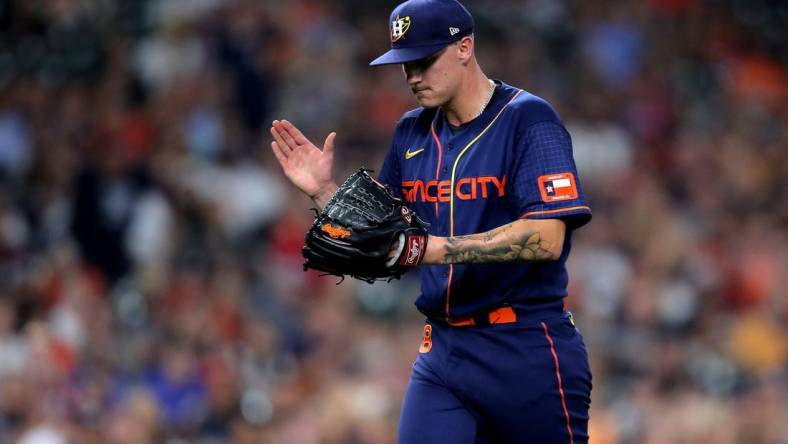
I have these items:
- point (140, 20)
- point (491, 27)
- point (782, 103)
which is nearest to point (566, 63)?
point (491, 27)

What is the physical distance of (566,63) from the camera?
11.4 metres

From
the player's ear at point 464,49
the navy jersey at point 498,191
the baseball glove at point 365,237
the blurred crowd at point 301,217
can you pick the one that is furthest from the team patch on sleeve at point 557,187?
the blurred crowd at point 301,217

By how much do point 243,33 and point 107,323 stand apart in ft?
10.6

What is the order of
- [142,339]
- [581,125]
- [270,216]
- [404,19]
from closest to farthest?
[404,19], [142,339], [270,216], [581,125]

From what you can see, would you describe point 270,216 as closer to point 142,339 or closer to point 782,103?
point 142,339

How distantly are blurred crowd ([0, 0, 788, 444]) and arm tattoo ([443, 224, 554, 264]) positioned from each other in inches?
147

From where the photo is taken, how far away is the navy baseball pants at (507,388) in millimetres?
4016

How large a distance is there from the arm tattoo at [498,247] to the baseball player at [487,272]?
0.06m

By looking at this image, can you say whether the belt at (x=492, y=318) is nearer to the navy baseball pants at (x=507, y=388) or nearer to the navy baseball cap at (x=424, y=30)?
the navy baseball pants at (x=507, y=388)

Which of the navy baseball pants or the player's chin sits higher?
the player's chin

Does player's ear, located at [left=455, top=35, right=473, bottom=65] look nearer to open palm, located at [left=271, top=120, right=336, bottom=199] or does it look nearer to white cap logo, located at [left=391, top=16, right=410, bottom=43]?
white cap logo, located at [left=391, top=16, right=410, bottom=43]

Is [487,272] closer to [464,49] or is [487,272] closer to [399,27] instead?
[464,49]

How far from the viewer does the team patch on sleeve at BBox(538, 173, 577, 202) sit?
388 cm

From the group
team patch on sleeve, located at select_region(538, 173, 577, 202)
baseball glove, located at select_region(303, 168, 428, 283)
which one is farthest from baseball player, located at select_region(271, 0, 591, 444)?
baseball glove, located at select_region(303, 168, 428, 283)
